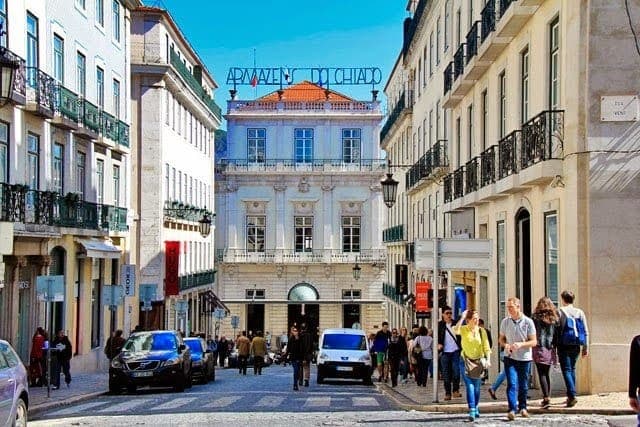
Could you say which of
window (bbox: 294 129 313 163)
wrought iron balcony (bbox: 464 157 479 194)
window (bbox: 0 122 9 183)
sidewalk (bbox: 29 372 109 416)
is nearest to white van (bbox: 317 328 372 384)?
wrought iron balcony (bbox: 464 157 479 194)

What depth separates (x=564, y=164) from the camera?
17.9m

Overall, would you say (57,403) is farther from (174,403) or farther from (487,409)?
(487,409)

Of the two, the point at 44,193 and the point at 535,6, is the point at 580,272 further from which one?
the point at 44,193

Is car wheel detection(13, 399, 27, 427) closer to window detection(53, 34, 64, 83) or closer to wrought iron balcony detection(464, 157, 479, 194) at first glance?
wrought iron balcony detection(464, 157, 479, 194)

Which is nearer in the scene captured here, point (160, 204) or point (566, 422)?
point (566, 422)

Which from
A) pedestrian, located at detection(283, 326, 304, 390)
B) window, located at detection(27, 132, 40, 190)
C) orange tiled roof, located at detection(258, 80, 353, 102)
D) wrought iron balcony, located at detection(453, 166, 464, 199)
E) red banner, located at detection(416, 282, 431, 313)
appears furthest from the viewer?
orange tiled roof, located at detection(258, 80, 353, 102)

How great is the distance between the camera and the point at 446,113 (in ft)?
116

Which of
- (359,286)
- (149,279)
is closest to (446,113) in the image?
(149,279)

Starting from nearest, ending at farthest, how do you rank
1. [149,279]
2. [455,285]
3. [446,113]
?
[455,285]
[446,113]
[149,279]

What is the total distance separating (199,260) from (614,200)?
43845mm

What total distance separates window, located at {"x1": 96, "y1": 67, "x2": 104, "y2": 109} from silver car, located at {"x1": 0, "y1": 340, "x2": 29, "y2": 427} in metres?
23.6

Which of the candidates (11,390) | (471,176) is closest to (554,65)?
(471,176)

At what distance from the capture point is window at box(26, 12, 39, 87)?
2770 cm

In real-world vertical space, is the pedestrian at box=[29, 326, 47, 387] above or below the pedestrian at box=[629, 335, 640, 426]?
below
